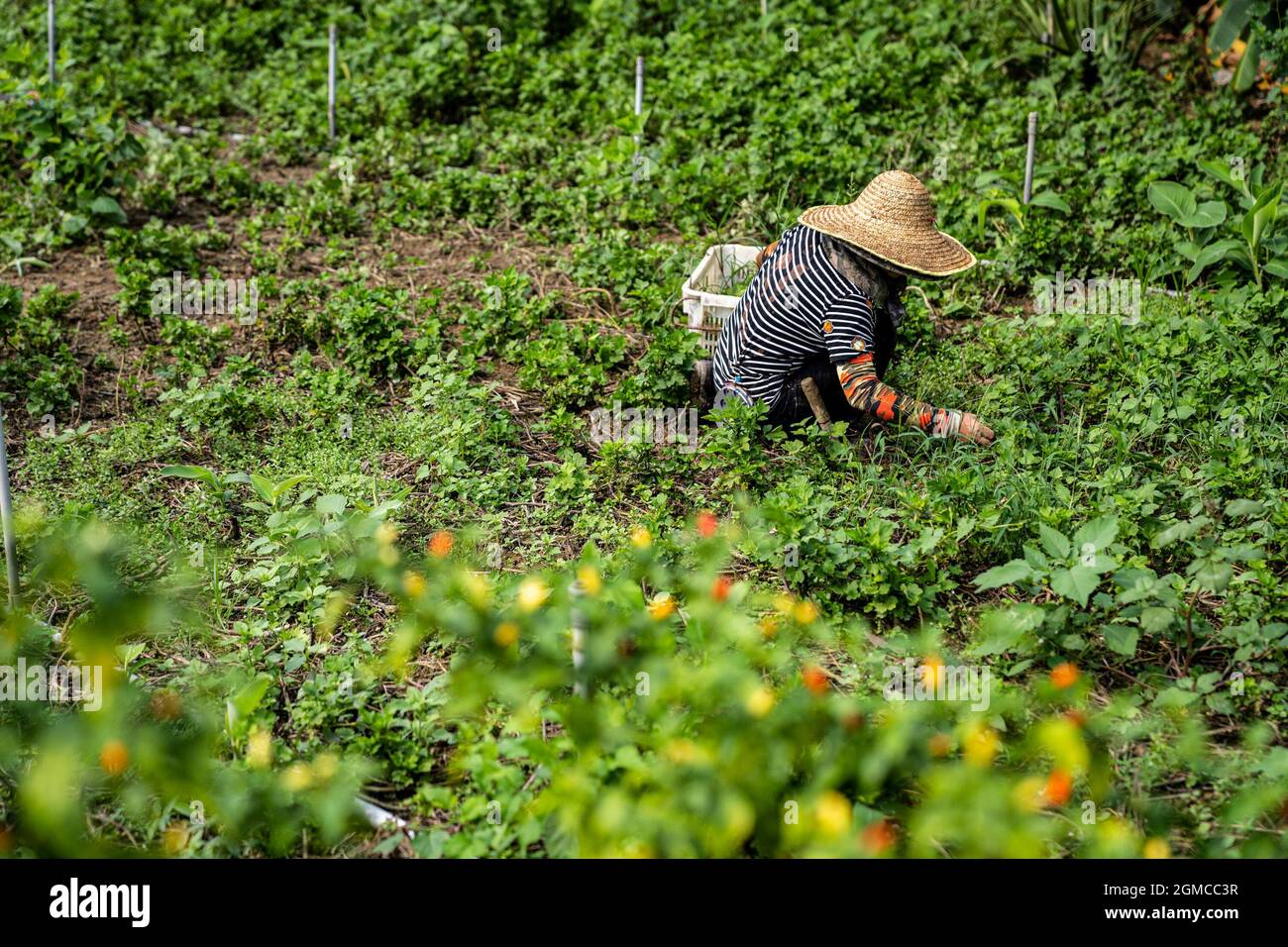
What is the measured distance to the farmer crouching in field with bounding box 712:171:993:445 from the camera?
175 inches

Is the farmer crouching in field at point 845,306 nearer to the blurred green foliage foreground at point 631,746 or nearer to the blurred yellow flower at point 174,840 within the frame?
the blurred green foliage foreground at point 631,746

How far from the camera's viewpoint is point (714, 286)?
5738 mm

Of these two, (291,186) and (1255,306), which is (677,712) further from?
(291,186)

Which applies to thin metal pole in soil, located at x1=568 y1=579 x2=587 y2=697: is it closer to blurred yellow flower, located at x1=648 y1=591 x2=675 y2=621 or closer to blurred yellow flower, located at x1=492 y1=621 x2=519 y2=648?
blurred yellow flower, located at x1=492 y1=621 x2=519 y2=648

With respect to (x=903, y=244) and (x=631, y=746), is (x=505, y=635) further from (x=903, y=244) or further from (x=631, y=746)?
(x=903, y=244)

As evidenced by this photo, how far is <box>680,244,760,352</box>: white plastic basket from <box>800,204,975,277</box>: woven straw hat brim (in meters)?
0.74

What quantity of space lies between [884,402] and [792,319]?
478 millimetres

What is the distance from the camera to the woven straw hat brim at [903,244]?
4.41 m

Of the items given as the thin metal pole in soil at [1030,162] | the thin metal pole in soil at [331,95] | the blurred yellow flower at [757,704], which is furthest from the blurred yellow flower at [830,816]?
the thin metal pole in soil at [331,95]

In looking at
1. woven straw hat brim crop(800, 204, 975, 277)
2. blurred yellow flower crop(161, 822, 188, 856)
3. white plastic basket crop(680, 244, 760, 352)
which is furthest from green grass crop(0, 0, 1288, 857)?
woven straw hat brim crop(800, 204, 975, 277)

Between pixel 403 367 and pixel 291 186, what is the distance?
221 centimetres

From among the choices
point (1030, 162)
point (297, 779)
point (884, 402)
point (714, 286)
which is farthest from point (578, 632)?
point (1030, 162)

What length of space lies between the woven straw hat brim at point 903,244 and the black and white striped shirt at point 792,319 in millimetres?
148
